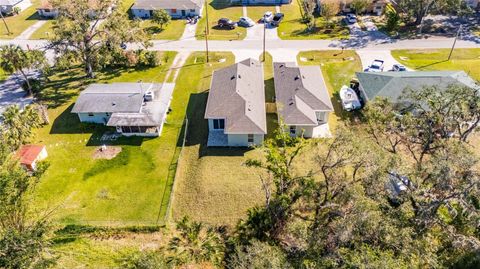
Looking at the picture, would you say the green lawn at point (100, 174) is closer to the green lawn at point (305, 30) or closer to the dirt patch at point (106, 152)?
the dirt patch at point (106, 152)

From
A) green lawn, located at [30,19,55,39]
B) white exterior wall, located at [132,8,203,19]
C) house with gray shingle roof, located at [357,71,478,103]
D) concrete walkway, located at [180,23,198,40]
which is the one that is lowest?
house with gray shingle roof, located at [357,71,478,103]

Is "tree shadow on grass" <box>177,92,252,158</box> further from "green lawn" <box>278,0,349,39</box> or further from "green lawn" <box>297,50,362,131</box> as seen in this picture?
"green lawn" <box>278,0,349,39</box>

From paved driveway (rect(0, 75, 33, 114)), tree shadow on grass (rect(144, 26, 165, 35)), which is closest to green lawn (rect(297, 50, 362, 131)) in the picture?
tree shadow on grass (rect(144, 26, 165, 35))

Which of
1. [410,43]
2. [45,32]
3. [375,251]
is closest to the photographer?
→ [375,251]

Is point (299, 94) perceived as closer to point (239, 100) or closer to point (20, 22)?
point (239, 100)

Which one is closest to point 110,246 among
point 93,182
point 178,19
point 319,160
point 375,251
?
point 93,182

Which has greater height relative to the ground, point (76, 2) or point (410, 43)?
point (76, 2)

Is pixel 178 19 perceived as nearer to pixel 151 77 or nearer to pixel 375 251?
pixel 151 77
